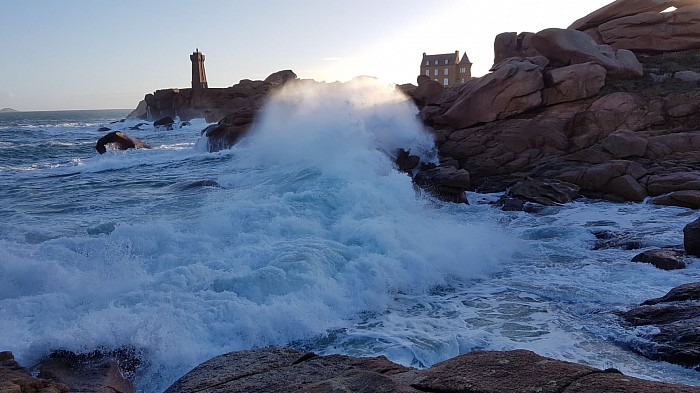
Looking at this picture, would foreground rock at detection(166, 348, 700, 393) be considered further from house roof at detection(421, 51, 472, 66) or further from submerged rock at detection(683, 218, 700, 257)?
house roof at detection(421, 51, 472, 66)

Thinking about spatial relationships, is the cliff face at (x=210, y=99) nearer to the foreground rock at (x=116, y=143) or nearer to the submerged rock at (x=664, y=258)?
the foreground rock at (x=116, y=143)

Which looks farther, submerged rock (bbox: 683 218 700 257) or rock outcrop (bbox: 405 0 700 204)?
rock outcrop (bbox: 405 0 700 204)

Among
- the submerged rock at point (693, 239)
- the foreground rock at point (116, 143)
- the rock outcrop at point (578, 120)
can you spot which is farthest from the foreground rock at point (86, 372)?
the foreground rock at point (116, 143)

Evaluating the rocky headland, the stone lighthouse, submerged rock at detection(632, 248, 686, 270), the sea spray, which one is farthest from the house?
submerged rock at detection(632, 248, 686, 270)

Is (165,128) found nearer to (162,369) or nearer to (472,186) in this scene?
(472,186)

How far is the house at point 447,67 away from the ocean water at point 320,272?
138ft

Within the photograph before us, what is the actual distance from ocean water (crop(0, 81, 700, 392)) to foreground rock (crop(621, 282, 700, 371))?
15 cm

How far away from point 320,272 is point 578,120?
39.4 ft

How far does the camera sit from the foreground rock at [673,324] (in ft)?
16.6

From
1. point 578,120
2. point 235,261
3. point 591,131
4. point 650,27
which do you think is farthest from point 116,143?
point 650,27

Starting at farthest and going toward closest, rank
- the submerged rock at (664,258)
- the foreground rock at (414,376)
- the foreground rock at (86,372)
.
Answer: the submerged rock at (664,258) → the foreground rock at (86,372) → the foreground rock at (414,376)

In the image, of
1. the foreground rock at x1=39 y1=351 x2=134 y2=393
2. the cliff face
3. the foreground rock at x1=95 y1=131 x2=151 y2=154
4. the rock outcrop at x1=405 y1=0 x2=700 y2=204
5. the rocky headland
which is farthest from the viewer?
the cliff face

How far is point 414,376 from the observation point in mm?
3100

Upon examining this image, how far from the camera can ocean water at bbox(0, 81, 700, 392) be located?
571 cm
